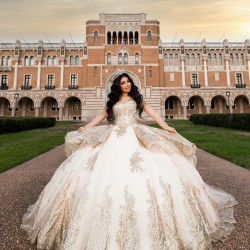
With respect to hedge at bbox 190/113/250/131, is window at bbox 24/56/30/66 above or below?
above

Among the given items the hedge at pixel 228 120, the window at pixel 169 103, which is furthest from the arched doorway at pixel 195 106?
the hedge at pixel 228 120

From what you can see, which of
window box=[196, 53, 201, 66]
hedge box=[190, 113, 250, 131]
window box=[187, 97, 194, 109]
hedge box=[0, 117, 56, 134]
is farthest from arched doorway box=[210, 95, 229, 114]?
hedge box=[0, 117, 56, 134]

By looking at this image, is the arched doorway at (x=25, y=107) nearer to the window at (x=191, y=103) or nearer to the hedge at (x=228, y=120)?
the window at (x=191, y=103)

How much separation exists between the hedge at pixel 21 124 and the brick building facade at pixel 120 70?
14466 mm

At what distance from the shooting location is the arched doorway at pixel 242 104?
3800 cm

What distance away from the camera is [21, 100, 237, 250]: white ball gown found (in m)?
2.09

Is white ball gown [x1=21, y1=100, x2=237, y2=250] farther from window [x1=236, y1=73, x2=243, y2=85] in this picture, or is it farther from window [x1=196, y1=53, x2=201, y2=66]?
window [x1=236, y1=73, x2=243, y2=85]

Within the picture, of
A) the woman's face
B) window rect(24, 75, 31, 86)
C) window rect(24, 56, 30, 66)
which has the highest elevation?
window rect(24, 56, 30, 66)

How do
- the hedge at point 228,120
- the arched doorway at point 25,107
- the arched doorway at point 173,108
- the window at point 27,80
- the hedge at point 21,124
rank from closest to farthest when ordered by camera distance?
the hedge at point 21,124
the hedge at point 228,120
the window at point 27,80
the arched doorway at point 25,107
the arched doorway at point 173,108

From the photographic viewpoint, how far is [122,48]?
35.4 meters

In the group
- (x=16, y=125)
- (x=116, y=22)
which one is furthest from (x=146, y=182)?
(x=116, y=22)

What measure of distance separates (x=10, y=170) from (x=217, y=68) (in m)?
38.8

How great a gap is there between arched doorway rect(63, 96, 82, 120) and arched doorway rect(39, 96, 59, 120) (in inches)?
68.4

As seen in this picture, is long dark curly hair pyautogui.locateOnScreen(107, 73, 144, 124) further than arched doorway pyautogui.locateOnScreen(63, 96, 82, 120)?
No
